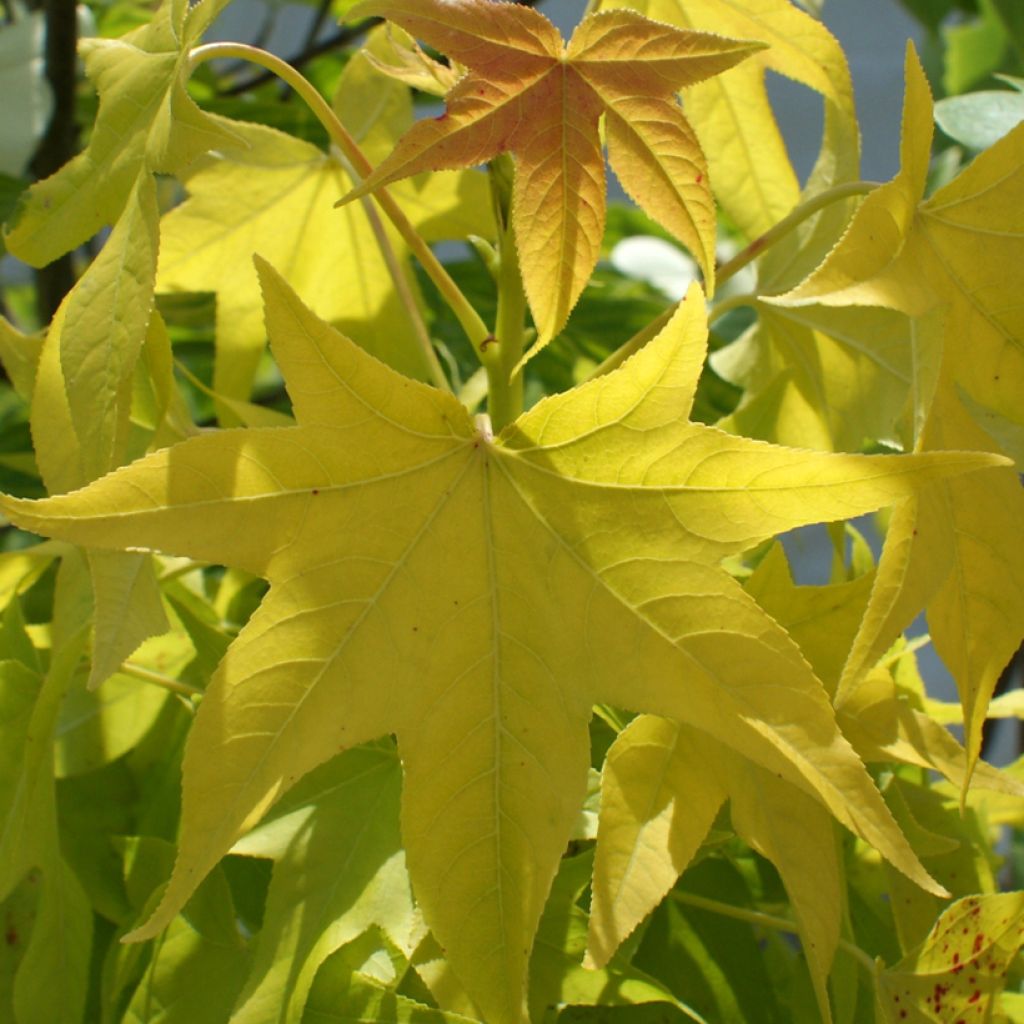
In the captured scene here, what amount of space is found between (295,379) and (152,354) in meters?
0.08

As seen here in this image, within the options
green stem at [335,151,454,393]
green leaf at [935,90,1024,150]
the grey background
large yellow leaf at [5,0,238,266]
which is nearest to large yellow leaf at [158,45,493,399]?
green stem at [335,151,454,393]

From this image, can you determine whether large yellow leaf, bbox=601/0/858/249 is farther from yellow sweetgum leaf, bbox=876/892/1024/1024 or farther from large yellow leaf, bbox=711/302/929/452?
yellow sweetgum leaf, bbox=876/892/1024/1024

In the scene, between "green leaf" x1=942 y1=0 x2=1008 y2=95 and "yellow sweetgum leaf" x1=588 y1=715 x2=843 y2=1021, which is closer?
"yellow sweetgum leaf" x1=588 y1=715 x2=843 y2=1021

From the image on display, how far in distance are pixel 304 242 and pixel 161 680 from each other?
224mm

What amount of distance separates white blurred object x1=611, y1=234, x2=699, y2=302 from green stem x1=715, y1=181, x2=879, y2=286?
0.50 metres

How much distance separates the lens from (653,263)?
3.42 feet

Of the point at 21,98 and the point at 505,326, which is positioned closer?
the point at 505,326

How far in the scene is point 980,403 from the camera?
1.42 feet

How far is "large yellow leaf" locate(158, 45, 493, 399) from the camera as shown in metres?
0.57

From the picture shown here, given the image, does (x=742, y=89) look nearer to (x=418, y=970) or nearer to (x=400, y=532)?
(x=400, y=532)

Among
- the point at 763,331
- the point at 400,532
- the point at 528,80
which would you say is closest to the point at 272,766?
the point at 400,532

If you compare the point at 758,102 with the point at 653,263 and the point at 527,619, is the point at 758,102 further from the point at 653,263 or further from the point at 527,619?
the point at 653,263

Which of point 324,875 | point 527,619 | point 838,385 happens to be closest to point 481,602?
point 527,619

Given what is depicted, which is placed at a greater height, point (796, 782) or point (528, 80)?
point (528, 80)
